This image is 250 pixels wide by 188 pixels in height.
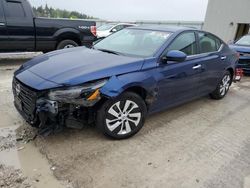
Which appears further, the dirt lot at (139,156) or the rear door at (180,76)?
the rear door at (180,76)

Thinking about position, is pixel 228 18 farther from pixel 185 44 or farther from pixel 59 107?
pixel 59 107

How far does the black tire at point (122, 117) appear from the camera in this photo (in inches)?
144

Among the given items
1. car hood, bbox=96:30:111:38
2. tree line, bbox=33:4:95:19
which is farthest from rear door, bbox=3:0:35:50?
car hood, bbox=96:30:111:38

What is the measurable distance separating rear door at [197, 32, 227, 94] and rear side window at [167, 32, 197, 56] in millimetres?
199

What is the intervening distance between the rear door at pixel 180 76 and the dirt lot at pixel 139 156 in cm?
44

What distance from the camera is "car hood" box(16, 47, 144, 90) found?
3471 millimetres

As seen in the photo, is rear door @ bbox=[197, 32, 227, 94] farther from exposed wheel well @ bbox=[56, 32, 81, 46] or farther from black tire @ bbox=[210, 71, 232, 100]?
exposed wheel well @ bbox=[56, 32, 81, 46]

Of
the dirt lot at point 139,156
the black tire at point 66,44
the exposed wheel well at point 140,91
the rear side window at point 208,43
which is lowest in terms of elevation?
the dirt lot at point 139,156

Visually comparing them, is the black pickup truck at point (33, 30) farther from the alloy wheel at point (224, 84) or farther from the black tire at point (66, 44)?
the alloy wheel at point (224, 84)

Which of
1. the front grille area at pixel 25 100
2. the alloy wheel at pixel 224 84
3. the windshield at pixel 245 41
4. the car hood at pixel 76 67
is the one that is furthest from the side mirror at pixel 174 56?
the windshield at pixel 245 41

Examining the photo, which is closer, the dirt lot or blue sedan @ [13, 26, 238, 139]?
the dirt lot

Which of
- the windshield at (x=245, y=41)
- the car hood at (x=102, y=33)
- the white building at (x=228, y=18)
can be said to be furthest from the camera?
the white building at (x=228, y=18)

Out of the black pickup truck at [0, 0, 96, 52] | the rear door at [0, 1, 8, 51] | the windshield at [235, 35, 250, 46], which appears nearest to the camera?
the rear door at [0, 1, 8, 51]

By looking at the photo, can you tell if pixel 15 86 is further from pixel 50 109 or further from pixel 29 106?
pixel 50 109
